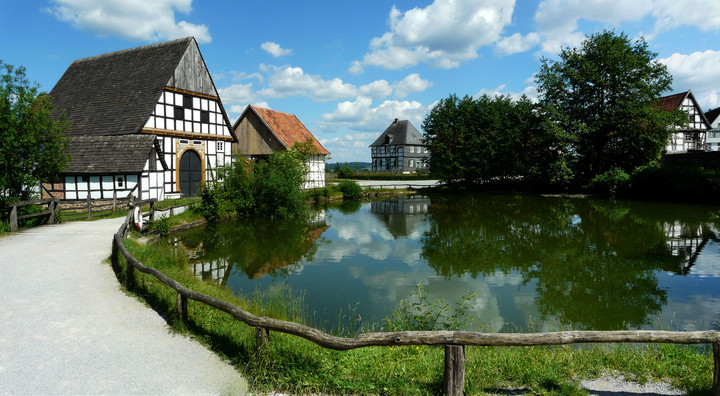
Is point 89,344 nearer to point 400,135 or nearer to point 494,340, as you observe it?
point 494,340

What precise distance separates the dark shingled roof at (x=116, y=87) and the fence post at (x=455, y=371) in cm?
2419

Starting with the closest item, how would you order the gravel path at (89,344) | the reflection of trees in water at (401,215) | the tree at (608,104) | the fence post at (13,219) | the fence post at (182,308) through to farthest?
1. the gravel path at (89,344)
2. the fence post at (182,308)
3. the fence post at (13,219)
4. the reflection of trees in water at (401,215)
5. the tree at (608,104)

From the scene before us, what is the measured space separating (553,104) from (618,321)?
115 feet

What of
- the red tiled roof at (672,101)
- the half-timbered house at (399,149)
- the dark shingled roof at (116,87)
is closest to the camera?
the dark shingled roof at (116,87)

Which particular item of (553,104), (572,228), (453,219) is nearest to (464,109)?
(553,104)

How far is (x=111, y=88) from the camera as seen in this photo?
2773 cm

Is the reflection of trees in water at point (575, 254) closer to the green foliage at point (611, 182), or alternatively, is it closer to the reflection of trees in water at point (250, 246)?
the reflection of trees in water at point (250, 246)

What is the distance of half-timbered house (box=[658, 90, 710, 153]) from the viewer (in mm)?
48694

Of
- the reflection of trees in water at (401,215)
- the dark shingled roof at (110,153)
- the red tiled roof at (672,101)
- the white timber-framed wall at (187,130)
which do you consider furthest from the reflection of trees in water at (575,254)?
the red tiled roof at (672,101)

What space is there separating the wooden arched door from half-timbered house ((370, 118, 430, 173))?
50.6m

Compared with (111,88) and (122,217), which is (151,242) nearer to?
(122,217)

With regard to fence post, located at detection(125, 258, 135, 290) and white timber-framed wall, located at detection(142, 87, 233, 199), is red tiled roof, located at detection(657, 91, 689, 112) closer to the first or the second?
white timber-framed wall, located at detection(142, 87, 233, 199)

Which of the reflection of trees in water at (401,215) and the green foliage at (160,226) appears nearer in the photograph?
the green foliage at (160,226)

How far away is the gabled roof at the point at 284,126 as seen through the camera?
3984 cm
